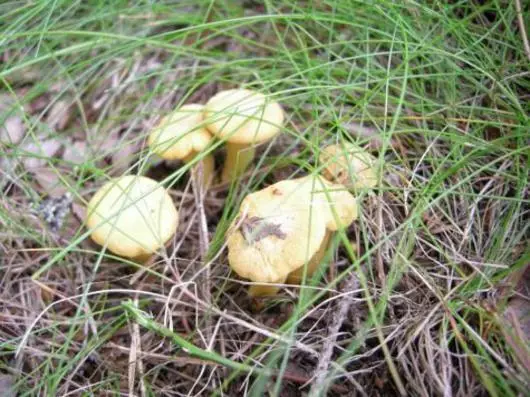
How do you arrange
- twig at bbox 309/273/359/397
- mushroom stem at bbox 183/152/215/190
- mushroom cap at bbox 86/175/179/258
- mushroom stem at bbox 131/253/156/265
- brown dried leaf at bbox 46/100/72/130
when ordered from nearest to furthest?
twig at bbox 309/273/359/397, mushroom cap at bbox 86/175/179/258, mushroom stem at bbox 131/253/156/265, mushroom stem at bbox 183/152/215/190, brown dried leaf at bbox 46/100/72/130

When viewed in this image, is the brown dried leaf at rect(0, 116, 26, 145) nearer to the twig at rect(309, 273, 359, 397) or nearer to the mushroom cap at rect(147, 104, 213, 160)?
the mushroom cap at rect(147, 104, 213, 160)

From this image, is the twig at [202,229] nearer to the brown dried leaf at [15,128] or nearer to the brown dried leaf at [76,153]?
the brown dried leaf at [76,153]

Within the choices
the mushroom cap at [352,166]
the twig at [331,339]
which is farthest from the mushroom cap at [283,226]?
the twig at [331,339]

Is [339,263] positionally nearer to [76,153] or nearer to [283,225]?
[283,225]

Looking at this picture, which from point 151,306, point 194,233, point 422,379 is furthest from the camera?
point 194,233

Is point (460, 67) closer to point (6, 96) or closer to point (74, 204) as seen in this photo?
point (74, 204)

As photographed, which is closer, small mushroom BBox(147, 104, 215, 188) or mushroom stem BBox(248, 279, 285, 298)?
mushroom stem BBox(248, 279, 285, 298)

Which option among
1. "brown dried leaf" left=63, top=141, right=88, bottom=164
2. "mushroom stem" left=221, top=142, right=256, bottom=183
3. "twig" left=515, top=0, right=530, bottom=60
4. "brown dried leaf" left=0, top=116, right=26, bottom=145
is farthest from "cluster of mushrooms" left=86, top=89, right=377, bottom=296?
"brown dried leaf" left=0, top=116, right=26, bottom=145

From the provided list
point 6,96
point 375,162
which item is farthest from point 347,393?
point 6,96
